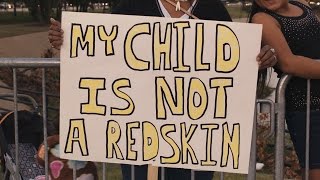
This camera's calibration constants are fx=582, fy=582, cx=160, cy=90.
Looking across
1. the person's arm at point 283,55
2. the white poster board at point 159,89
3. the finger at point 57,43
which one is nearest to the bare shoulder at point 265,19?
the person's arm at point 283,55

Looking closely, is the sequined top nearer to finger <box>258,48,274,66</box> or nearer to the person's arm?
the person's arm

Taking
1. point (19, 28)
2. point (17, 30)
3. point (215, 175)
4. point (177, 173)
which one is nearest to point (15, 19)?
point (19, 28)

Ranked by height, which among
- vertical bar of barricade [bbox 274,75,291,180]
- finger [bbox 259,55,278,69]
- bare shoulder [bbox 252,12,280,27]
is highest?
bare shoulder [bbox 252,12,280,27]

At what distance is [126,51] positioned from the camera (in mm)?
2744

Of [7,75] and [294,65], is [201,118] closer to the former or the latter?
[294,65]

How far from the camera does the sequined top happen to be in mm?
2805

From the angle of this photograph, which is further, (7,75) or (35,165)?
(7,75)

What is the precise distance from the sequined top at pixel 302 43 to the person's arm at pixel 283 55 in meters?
0.05

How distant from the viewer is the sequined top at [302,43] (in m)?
2.80

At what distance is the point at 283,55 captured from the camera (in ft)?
9.02

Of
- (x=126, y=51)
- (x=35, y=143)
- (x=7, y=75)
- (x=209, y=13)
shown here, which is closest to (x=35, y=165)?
(x=35, y=143)

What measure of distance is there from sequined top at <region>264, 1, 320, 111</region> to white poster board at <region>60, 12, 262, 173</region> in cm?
23

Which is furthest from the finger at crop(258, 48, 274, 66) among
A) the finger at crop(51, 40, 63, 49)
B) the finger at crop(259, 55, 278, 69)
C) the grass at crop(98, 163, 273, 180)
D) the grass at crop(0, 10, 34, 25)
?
the grass at crop(0, 10, 34, 25)

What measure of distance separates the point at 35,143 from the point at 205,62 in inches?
70.2
